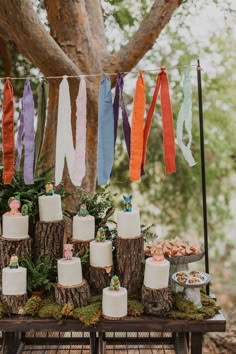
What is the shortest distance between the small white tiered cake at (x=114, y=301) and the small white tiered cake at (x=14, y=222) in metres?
0.47

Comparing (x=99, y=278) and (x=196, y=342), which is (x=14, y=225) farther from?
(x=196, y=342)

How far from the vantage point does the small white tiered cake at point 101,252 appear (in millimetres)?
2365

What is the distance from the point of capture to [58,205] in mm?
2467

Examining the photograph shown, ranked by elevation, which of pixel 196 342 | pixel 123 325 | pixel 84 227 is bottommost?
pixel 196 342

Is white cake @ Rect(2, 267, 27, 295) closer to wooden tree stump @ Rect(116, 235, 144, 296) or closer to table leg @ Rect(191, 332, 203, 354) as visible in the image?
wooden tree stump @ Rect(116, 235, 144, 296)

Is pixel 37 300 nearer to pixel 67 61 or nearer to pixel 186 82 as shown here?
pixel 186 82

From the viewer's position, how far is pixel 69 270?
7.53ft

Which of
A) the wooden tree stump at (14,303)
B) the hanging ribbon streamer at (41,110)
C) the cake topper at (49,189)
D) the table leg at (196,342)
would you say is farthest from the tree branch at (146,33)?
the table leg at (196,342)

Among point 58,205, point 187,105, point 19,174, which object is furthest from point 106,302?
point 187,105

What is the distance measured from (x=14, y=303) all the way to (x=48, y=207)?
0.46 m

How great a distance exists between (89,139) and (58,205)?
3.97 ft

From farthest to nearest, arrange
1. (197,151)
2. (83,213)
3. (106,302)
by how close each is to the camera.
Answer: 1. (197,151)
2. (83,213)
3. (106,302)

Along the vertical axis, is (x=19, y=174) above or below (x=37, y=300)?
above

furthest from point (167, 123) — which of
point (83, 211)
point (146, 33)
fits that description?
point (146, 33)
